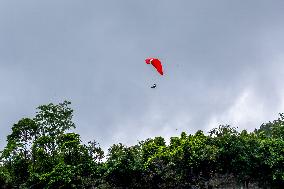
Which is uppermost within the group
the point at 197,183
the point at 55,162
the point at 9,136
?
the point at 9,136

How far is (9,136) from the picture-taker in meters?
39.0

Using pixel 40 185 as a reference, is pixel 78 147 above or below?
above

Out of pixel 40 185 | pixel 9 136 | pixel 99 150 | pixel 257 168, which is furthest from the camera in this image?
pixel 9 136

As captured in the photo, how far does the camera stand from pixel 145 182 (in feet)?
109

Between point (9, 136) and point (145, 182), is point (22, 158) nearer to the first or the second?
point (9, 136)

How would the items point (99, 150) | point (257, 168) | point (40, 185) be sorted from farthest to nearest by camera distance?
point (99, 150), point (40, 185), point (257, 168)

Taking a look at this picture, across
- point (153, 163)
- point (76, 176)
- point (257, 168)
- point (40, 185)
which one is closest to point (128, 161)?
point (153, 163)

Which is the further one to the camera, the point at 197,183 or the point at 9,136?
the point at 9,136

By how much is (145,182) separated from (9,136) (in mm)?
13973

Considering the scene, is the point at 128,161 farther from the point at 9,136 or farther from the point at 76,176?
the point at 9,136

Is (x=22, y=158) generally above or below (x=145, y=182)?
above

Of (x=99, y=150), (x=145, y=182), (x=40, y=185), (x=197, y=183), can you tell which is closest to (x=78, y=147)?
(x=99, y=150)

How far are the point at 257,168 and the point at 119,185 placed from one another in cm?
1064

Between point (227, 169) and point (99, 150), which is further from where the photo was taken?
point (99, 150)
